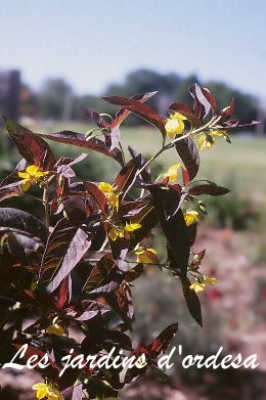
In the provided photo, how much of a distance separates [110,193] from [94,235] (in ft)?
0.43

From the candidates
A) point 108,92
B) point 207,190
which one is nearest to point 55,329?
point 207,190

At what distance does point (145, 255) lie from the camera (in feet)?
3.13

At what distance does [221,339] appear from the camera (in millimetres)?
2387

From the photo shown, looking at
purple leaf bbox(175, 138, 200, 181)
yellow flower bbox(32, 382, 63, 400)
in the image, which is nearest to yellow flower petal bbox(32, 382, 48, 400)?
yellow flower bbox(32, 382, 63, 400)

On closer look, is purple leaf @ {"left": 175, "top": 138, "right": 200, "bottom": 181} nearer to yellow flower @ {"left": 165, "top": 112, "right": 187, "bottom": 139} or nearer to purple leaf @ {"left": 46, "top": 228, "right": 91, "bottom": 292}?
yellow flower @ {"left": 165, "top": 112, "right": 187, "bottom": 139}

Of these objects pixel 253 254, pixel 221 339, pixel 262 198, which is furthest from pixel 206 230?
pixel 221 339

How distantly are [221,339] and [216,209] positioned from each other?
216cm

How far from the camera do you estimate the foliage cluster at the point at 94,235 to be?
80cm

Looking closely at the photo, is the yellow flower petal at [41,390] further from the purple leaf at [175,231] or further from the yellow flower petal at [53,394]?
the purple leaf at [175,231]

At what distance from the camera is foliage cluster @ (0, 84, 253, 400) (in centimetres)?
80

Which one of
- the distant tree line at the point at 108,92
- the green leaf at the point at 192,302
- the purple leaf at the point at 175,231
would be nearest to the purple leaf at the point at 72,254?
the purple leaf at the point at 175,231

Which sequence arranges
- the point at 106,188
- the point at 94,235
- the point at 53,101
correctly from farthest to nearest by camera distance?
the point at 53,101 < the point at 94,235 < the point at 106,188

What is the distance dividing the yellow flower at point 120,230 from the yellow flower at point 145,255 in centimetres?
14

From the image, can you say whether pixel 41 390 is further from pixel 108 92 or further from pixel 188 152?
pixel 108 92
